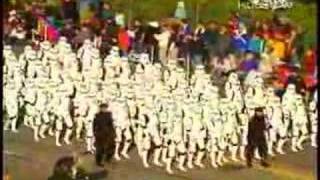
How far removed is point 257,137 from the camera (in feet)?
5.99

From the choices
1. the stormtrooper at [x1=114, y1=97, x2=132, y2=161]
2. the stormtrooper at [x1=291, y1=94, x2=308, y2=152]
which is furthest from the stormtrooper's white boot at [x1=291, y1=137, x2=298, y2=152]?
the stormtrooper at [x1=114, y1=97, x2=132, y2=161]

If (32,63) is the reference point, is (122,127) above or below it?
below

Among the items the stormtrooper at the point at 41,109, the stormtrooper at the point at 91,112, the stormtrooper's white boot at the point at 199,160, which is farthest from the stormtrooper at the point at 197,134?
the stormtrooper at the point at 41,109

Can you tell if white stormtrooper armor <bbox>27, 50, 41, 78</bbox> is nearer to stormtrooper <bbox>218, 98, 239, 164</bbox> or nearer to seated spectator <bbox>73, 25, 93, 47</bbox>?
seated spectator <bbox>73, 25, 93, 47</bbox>

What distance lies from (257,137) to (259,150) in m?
0.03

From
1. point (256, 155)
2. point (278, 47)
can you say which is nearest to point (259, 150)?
point (256, 155)

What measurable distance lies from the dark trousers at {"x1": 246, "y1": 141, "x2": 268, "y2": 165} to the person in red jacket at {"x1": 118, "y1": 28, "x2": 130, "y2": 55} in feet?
1.05

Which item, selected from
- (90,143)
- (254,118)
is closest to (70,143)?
(90,143)

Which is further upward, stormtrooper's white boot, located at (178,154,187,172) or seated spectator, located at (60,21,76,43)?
seated spectator, located at (60,21,76,43)

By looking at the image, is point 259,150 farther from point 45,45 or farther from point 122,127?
point 45,45

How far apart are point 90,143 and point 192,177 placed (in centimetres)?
23

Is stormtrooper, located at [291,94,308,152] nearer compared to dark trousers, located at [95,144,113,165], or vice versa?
stormtrooper, located at [291,94,308,152]

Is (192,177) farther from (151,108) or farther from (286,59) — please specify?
(286,59)

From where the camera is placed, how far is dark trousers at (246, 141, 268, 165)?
71.7 inches
